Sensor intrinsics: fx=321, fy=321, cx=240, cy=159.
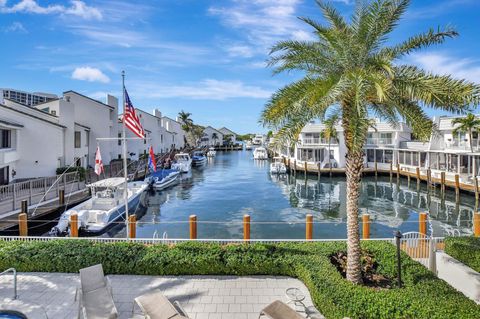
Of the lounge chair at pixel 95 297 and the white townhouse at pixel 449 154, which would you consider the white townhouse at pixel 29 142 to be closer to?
the lounge chair at pixel 95 297

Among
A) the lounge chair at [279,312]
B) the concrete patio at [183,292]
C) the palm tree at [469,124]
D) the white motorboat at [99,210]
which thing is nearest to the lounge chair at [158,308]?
the concrete patio at [183,292]

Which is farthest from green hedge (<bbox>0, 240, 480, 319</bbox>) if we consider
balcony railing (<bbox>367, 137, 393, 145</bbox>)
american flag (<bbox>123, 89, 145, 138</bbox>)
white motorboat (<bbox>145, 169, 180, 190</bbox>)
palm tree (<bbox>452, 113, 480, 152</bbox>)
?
balcony railing (<bbox>367, 137, 393, 145</bbox>)

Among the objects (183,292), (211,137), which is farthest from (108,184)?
(211,137)

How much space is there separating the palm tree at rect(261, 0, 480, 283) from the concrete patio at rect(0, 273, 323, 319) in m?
2.36

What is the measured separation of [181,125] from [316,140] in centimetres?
4956

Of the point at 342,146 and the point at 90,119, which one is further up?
the point at 90,119

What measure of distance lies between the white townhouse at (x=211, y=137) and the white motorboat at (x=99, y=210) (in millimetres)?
96799

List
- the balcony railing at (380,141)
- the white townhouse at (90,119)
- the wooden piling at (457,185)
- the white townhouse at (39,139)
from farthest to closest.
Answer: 1. the balcony railing at (380,141)
2. the white townhouse at (90,119)
3. the wooden piling at (457,185)
4. the white townhouse at (39,139)

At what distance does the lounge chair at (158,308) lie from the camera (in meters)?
6.72

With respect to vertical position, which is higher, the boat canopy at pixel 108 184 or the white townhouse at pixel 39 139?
the white townhouse at pixel 39 139

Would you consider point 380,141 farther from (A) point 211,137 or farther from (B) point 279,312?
(A) point 211,137

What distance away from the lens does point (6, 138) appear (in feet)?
84.6

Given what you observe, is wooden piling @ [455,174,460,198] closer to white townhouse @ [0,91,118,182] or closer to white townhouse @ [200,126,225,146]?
white townhouse @ [0,91,118,182]

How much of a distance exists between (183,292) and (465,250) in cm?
887
